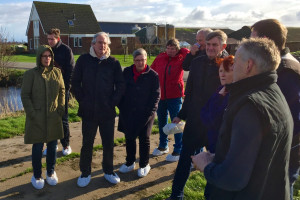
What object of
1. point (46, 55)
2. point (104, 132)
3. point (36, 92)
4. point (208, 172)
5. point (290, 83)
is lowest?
point (104, 132)

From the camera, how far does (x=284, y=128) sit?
180cm

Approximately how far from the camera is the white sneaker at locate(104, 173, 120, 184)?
438 centimetres

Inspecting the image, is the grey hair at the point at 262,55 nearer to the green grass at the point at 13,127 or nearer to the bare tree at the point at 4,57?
the green grass at the point at 13,127

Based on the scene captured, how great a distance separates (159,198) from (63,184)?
146cm

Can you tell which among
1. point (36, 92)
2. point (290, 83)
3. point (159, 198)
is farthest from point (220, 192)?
point (36, 92)

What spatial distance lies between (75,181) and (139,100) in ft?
5.10

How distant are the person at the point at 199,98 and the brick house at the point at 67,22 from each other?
3883 cm

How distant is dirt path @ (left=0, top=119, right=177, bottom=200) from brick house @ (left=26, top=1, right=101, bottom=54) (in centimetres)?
3718

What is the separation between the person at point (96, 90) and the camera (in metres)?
4.14

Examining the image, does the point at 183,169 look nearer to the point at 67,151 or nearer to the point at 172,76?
the point at 172,76

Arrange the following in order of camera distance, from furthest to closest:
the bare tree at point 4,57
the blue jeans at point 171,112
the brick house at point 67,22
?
the brick house at point 67,22 < the bare tree at point 4,57 < the blue jeans at point 171,112

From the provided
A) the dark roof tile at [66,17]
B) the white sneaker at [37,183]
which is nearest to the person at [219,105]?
the white sneaker at [37,183]

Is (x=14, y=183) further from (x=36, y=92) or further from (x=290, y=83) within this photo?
(x=290, y=83)

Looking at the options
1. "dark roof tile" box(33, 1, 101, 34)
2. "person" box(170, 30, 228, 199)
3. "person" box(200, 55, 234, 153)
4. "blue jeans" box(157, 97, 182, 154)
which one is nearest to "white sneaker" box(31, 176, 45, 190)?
"person" box(170, 30, 228, 199)
